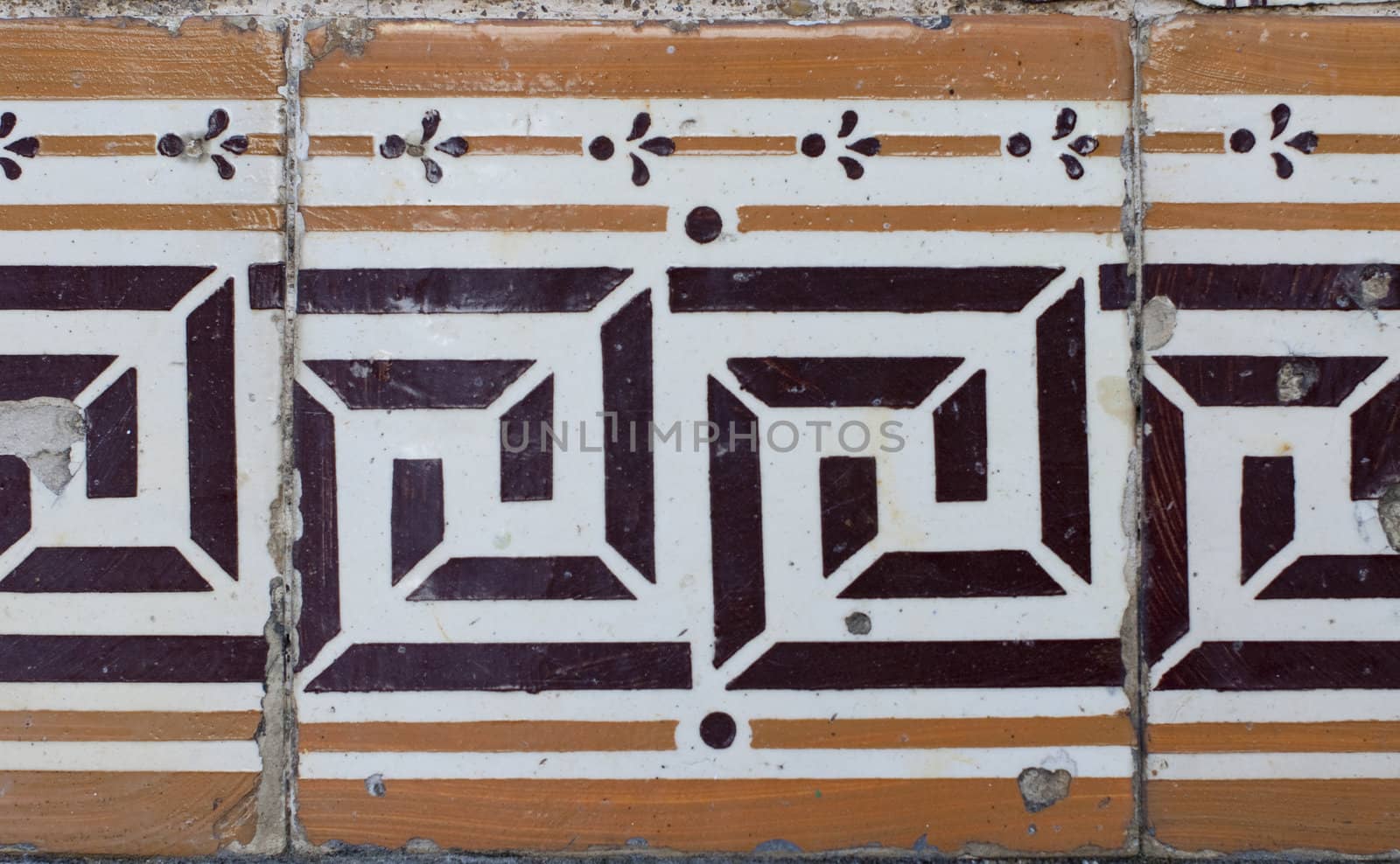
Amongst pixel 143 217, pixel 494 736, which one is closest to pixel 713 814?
pixel 494 736

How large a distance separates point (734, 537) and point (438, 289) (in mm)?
542

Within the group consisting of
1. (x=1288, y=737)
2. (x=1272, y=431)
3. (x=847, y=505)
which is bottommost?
(x=1288, y=737)

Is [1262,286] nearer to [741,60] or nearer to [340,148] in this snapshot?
[741,60]

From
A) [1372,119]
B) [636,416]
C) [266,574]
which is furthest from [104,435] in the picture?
[1372,119]

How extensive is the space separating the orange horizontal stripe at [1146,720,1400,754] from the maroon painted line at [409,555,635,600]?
80 centimetres

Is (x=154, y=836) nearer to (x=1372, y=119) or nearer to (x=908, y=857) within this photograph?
(x=908, y=857)

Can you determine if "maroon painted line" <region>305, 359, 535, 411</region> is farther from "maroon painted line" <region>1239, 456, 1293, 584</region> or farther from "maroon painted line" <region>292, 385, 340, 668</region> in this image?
"maroon painted line" <region>1239, 456, 1293, 584</region>

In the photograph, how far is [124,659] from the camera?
3.79 ft

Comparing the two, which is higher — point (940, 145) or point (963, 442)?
point (940, 145)

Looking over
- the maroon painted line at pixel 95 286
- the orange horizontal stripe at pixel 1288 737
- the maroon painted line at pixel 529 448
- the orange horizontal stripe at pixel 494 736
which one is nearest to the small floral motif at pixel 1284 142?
the orange horizontal stripe at pixel 1288 737

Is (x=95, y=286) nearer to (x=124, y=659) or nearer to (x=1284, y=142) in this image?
(x=124, y=659)

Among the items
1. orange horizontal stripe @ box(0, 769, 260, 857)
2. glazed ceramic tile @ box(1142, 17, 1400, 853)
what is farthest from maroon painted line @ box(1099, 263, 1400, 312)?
orange horizontal stripe @ box(0, 769, 260, 857)

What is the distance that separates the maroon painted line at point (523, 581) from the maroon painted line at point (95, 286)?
54cm

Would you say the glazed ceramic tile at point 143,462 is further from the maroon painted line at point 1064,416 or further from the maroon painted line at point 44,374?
the maroon painted line at point 1064,416
